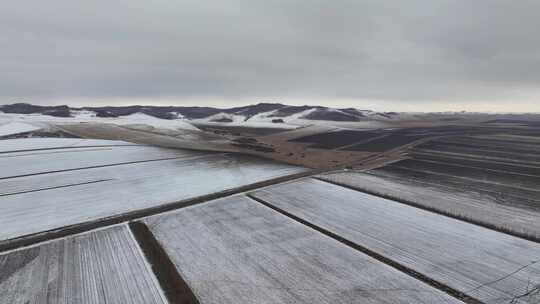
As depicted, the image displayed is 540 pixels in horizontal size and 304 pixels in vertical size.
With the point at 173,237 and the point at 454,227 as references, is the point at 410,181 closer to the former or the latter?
the point at 454,227

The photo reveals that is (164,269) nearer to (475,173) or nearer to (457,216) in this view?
(457,216)

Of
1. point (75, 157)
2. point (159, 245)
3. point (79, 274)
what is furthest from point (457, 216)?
point (75, 157)

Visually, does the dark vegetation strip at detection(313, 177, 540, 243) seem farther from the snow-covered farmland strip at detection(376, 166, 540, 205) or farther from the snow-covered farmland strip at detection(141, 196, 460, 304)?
the snow-covered farmland strip at detection(141, 196, 460, 304)

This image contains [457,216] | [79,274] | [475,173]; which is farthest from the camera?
[475,173]

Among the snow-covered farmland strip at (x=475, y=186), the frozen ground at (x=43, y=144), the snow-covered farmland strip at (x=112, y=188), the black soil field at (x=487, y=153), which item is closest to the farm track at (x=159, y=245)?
the snow-covered farmland strip at (x=112, y=188)

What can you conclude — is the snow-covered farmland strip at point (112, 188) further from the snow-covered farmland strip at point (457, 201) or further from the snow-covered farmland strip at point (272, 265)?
the snow-covered farmland strip at point (457, 201)

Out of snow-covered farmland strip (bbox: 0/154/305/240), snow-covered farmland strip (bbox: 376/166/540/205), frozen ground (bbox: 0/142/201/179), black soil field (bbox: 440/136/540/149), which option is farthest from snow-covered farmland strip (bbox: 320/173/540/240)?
black soil field (bbox: 440/136/540/149)

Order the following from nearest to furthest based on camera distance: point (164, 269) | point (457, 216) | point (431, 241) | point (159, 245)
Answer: point (164, 269) < point (159, 245) < point (431, 241) < point (457, 216)
